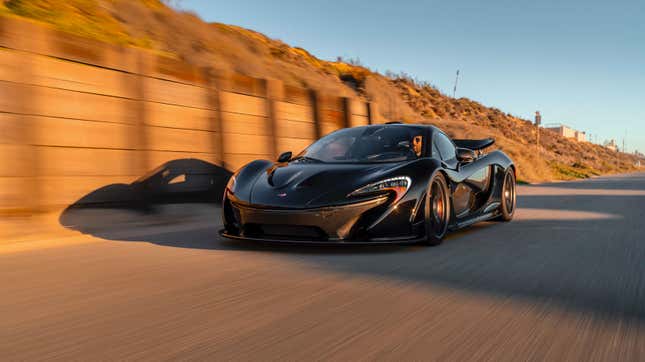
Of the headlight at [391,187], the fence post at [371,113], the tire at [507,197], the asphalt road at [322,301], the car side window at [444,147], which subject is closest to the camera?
the asphalt road at [322,301]

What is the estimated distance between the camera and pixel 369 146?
643 cm

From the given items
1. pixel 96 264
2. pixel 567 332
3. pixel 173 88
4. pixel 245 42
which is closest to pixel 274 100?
pixel 173 88

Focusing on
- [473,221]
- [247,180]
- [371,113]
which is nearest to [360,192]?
[247,180]

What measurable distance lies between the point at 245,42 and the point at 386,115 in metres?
5.63

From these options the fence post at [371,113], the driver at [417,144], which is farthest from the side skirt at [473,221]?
the fence post at [371,113]

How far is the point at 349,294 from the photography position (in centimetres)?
362

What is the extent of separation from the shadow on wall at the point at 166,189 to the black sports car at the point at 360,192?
93.5 inches

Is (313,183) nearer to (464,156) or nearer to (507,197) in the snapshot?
(464,156)

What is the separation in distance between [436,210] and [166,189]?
4218 millimetres

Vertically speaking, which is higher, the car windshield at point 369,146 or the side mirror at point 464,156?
the car windshield at point 369,146

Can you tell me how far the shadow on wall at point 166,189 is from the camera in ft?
24.3

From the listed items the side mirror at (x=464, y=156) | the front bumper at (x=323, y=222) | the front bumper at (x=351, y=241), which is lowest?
the front bumper at (x=351, y=241)

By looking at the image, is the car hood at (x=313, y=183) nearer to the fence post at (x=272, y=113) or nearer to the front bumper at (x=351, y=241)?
the front bumper at (x=351, y=241)

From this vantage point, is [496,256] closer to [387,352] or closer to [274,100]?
[387,352]
